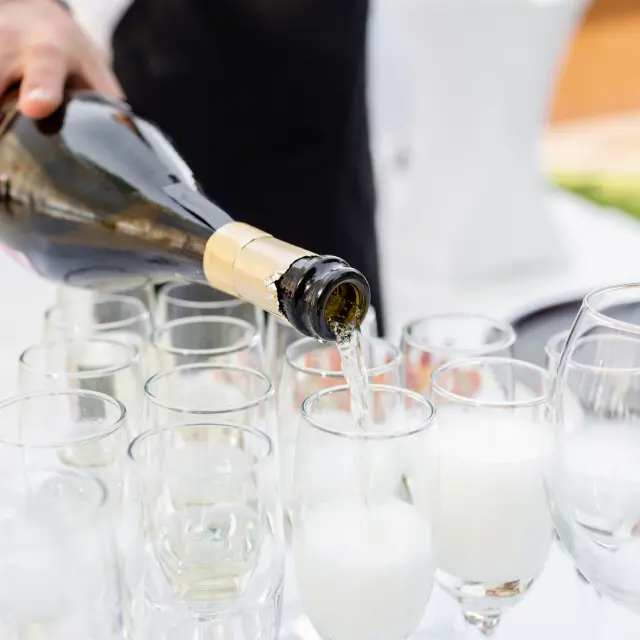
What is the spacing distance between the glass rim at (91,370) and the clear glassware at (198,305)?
0.13 metres

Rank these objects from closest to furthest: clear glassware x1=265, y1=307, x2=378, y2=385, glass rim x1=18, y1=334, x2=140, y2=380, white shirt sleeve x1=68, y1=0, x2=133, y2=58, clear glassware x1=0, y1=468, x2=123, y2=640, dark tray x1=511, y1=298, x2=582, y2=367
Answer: clear glassware x1=0, y1=468, x2=123, y2=640
glass rim x1=18, y1=334, x2=140, y2=380
clear glassware x1=265, y1=307, x2=378, y2=385
dark tray x1=511, y1=298, x2=582, y2=367
white shirt sleeve x1=68, y1=0, x2=133, y2=58

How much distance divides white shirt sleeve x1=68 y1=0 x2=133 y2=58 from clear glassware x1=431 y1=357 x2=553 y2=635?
2.19 feet

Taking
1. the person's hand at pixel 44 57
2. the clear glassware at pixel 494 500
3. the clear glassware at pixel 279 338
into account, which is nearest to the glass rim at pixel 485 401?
the clear glassware at pixel 494 500

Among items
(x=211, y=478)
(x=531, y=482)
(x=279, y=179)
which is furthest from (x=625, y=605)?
(x=279, y=179)

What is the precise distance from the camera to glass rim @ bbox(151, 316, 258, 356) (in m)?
0.61

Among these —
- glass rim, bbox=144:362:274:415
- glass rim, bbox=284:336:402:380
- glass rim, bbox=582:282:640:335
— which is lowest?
glass rim, bbox=284:336:402:380

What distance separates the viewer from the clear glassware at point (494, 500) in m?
0.51

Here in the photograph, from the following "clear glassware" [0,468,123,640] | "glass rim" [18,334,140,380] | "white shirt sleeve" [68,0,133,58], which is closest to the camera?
"clear glassware" [0,468,123,640]

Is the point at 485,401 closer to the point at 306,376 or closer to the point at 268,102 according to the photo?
the point at 306,376

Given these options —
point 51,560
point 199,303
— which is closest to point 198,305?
point 199,303

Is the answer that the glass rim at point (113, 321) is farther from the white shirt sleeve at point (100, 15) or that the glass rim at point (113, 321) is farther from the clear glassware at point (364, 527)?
the white shirt sleeve at point (100, 15)

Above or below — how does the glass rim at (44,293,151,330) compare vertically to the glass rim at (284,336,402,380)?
below

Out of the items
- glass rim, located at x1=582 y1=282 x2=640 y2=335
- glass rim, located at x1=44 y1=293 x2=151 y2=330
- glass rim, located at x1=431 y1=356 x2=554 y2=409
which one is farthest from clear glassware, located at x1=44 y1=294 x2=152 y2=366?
glass rim, located at x1=582 y1=282 x2=640 y2=335

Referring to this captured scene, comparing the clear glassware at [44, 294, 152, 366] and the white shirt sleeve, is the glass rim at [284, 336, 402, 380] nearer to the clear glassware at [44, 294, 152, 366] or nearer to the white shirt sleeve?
the clear glassware at [44, 294, 152, 366]
